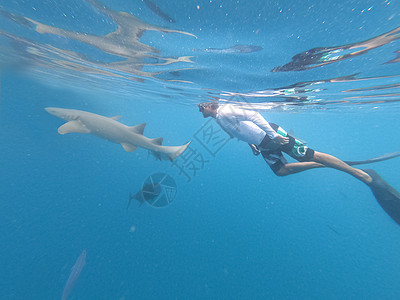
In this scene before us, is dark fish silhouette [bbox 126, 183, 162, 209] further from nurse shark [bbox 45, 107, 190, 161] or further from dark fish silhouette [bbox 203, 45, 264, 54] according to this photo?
dark fish silhouette [bbox 203, 45, 264, 54]

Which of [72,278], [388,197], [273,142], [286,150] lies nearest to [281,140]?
[273,142]

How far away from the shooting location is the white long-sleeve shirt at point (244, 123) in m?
4.98

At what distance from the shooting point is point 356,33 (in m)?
4.39

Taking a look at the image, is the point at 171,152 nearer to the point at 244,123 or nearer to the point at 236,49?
the point at 244,123

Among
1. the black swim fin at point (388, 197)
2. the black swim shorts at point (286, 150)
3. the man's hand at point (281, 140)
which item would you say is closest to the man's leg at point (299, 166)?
the black swim shorts at point (286, 150)

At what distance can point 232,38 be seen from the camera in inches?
200

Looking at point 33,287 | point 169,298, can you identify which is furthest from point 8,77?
point 169,298

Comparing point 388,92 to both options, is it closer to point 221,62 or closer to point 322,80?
point 322,80

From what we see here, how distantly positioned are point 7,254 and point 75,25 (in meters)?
9.94

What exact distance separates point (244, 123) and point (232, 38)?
255 centimetres

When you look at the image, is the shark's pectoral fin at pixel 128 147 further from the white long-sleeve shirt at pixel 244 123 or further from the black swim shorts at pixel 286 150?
the black swim shorts at pixel 286 150

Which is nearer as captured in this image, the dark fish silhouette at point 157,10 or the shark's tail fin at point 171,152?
the dark fish silhouette at point 157,10

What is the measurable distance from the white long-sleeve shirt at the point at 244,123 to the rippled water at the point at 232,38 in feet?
7.03

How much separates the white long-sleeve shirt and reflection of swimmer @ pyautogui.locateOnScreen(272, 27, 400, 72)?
2.97m
